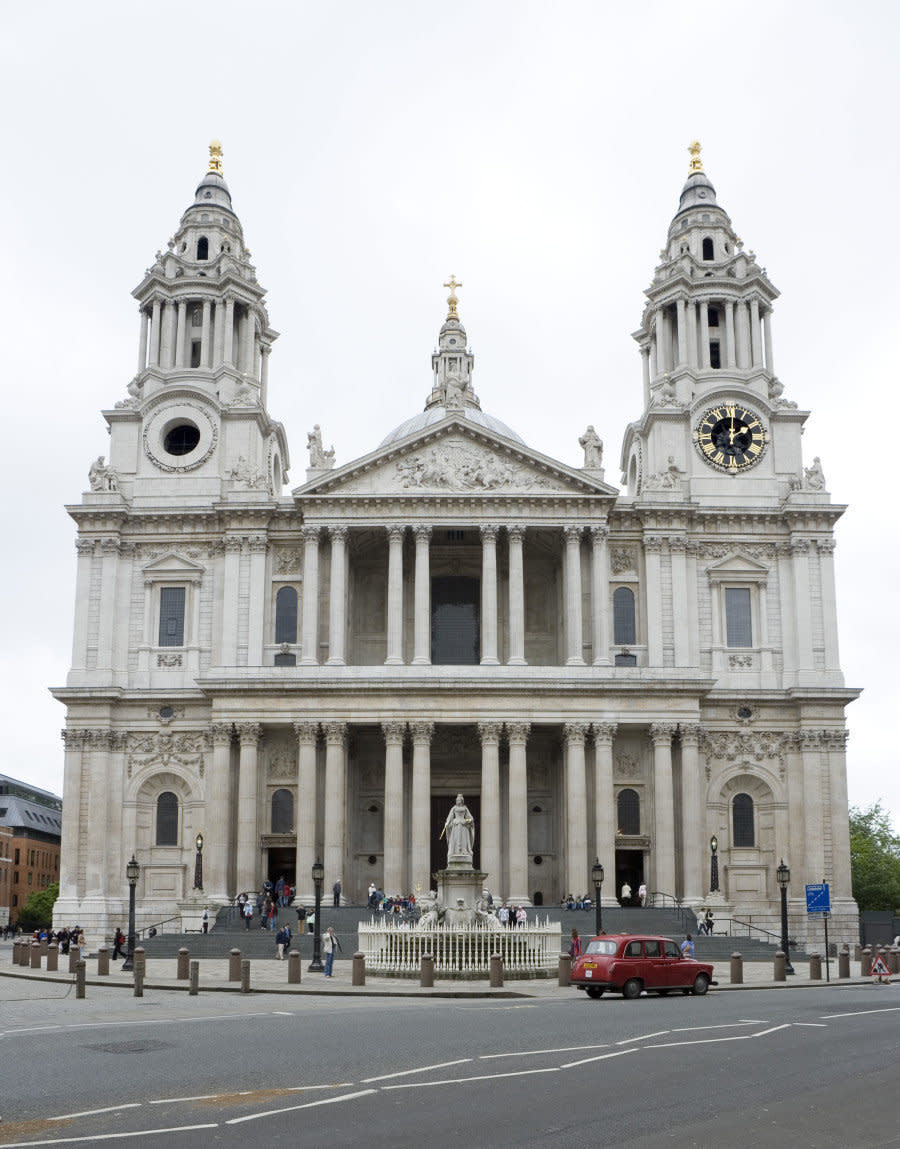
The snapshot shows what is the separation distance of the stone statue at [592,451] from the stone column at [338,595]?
11.9 meters

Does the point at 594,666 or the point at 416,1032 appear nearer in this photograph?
the point at 416,1032

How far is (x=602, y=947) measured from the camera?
3052 cm

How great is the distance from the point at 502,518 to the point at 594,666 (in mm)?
8044

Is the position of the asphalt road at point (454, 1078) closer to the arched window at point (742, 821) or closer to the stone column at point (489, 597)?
the stone column at point (489, 597)

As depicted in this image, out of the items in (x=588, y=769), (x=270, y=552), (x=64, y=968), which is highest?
(x=270, y=552)

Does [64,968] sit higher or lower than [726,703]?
A: lower

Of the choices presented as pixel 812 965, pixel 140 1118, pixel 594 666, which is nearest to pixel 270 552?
pixel 594 666

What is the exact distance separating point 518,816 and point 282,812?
1095cm

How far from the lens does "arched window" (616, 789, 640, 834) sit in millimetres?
58969

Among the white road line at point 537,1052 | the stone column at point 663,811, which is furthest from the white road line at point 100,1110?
the stone column at point 663,811

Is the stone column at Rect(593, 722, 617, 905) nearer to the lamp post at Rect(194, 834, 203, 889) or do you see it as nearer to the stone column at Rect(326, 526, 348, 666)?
the stone column at Rect(326, 526, 348, 666)

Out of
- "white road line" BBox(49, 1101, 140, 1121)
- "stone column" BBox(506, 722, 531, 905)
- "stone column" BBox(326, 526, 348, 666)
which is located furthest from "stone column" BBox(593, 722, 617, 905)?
"white road line" BBox(49, 1101, 140, 1121)

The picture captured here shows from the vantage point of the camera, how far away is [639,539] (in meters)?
62.3

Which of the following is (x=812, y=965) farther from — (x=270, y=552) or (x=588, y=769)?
(x=270, y=552)
